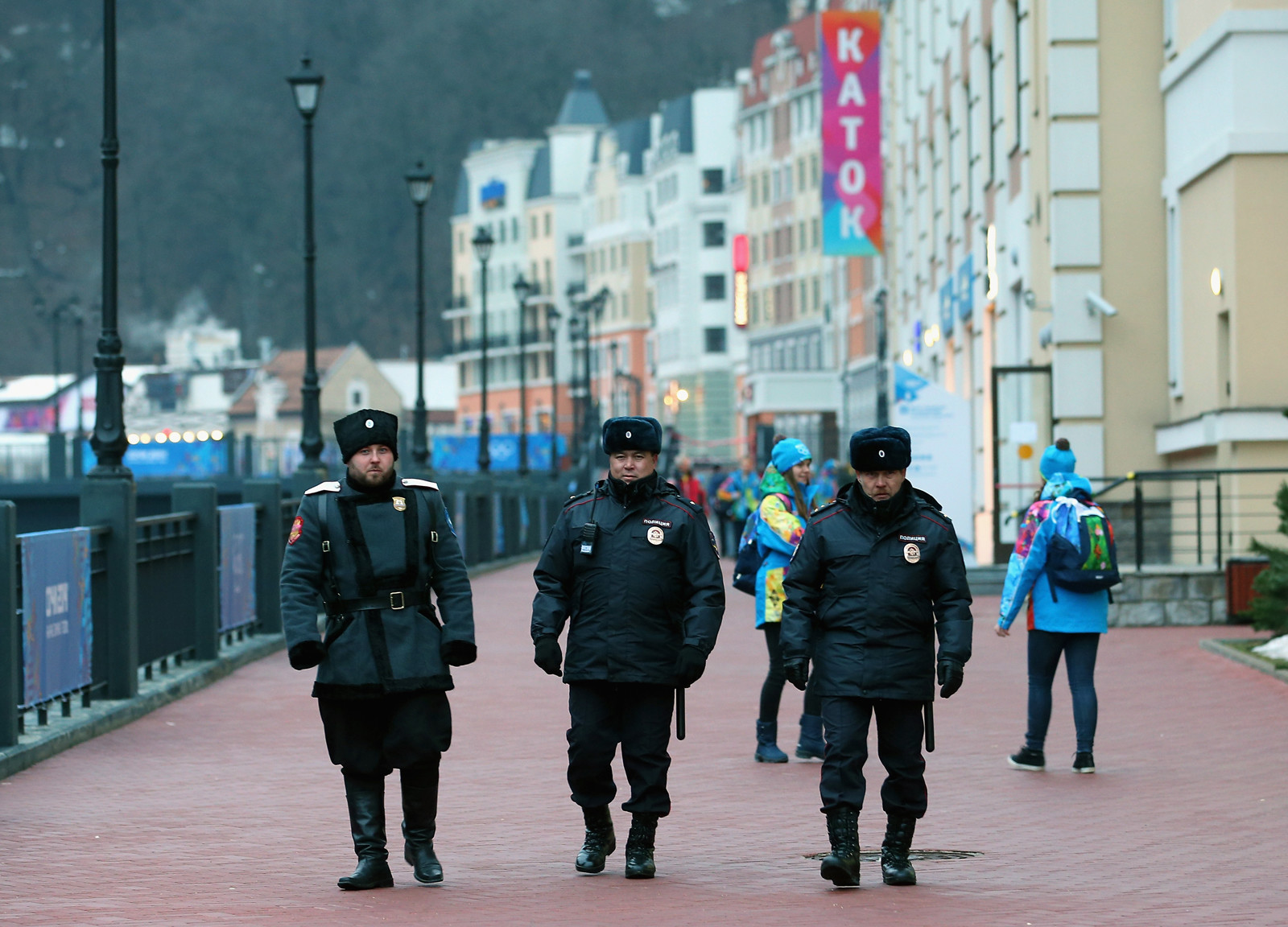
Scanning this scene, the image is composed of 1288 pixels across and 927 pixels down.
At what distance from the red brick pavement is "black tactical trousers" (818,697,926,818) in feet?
1.08

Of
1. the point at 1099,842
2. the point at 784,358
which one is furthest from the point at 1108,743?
the point at 784,358

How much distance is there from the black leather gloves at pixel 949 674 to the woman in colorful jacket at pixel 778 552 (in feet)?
12.0

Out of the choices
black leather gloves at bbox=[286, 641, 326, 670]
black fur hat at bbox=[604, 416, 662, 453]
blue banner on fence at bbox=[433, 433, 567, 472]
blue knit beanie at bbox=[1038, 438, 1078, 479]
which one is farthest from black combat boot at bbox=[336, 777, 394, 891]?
blue banner on fence at bbox=[433, 433, 567, 472]

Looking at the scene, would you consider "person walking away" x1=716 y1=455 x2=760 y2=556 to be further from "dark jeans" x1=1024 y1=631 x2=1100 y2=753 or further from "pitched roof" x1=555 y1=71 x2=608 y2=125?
"pitched roof" x1=555 y1=71 x2=608 y2=125

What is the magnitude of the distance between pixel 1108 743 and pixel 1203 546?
37.6 feet

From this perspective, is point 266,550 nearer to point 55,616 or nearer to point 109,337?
point 109,337

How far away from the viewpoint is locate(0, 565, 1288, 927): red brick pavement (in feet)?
26.5

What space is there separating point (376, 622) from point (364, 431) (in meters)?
0.69

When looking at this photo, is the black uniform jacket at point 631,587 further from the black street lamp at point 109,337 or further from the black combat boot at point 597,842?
the black street lamp at point 109,337

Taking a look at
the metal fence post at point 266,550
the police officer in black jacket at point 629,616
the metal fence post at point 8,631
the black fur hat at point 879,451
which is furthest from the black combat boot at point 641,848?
the metal fence post at point 266,550

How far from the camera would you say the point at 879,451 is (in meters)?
8.57

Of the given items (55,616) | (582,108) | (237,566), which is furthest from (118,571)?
(582,108)

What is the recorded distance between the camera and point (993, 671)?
717 inches

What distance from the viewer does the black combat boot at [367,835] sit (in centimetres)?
842
